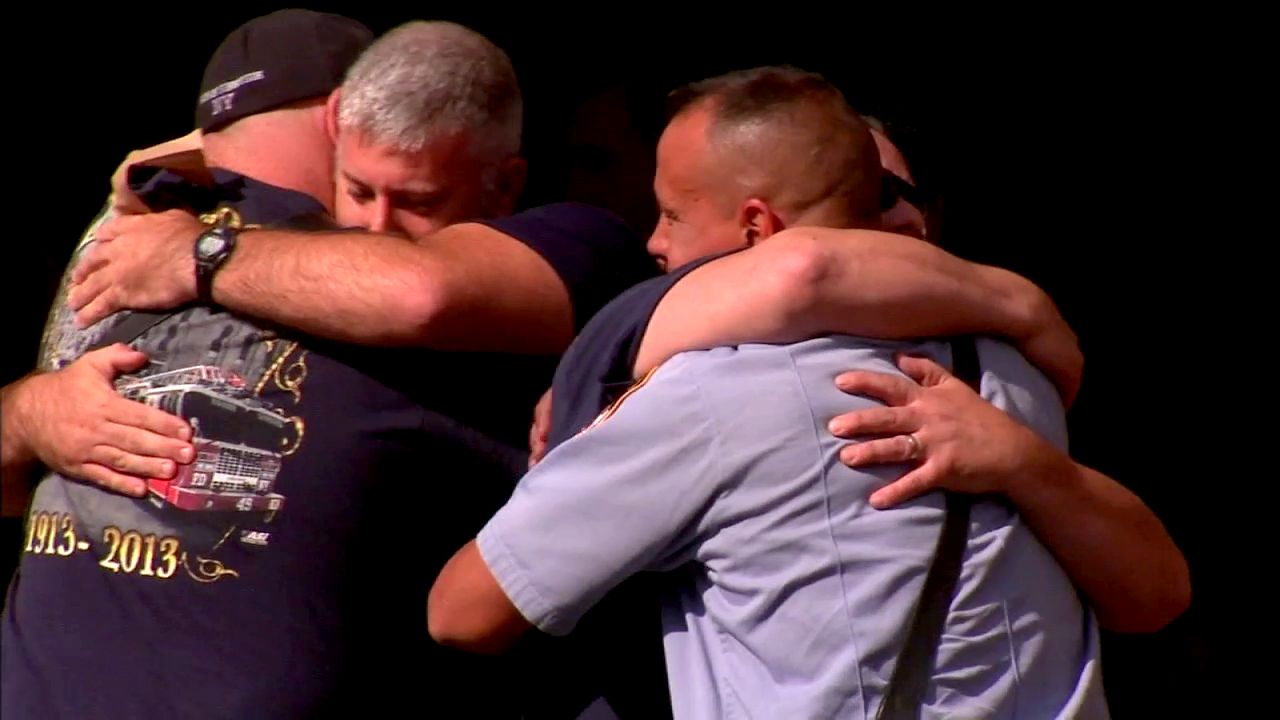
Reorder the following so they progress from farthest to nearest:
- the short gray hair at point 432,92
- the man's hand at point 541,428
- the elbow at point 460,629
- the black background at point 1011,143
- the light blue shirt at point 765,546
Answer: the black background at point 1011,143 < the short gray hair at point 432,92 < the man's hand at point 541,428 < the elbow at point 460,629 < the light blue shirt at point 765,546

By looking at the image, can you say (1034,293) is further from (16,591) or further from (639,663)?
(16,591)

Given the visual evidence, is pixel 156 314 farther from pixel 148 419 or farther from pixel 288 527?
pixel 288 527

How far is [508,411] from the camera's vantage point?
100 inches

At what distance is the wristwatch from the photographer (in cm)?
249

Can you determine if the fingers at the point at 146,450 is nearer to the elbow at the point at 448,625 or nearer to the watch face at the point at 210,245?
the watch face at the point at 210,245

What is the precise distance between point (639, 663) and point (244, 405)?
625mm

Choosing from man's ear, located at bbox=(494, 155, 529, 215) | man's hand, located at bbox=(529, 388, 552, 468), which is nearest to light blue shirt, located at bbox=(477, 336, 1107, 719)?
man's hand, located at bbox=(529, 388, 552, 468)

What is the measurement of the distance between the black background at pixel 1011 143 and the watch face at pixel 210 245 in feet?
5.73

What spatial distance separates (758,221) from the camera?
7.62ft

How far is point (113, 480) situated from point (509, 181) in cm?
70

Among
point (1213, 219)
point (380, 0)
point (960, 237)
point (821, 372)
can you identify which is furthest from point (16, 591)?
point (1213, 219)

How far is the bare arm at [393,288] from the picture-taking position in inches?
92.7

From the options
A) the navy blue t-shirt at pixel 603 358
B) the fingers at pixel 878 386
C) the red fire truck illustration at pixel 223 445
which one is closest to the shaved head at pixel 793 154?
the navy blue t-shirt at pixel 603 358

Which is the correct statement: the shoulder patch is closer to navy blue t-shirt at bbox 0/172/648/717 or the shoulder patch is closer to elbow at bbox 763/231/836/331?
elbow at bbox 763/231/836/331
